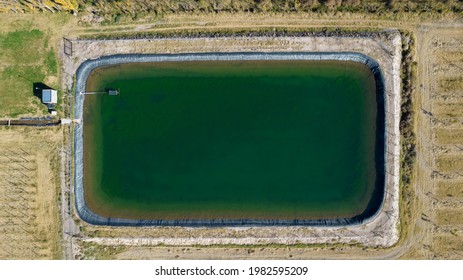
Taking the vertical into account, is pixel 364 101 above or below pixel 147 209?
above

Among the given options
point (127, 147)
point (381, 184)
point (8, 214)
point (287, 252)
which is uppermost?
point (127, 147)

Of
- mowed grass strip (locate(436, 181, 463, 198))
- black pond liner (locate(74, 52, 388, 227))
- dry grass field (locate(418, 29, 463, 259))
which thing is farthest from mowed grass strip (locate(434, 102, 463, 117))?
mowed grass strip (locate(436, 181, 463, 198))

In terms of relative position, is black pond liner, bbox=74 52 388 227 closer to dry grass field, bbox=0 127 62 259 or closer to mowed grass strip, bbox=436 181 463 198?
dry grass field, bbox=0 127 62 259

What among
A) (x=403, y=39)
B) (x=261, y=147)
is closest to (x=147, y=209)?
(x=261, y=147)

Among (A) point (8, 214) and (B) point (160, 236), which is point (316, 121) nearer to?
(B) point (160, 236)

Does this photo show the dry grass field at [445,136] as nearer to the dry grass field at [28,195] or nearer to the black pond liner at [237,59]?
the black pond liner at [237,59]
